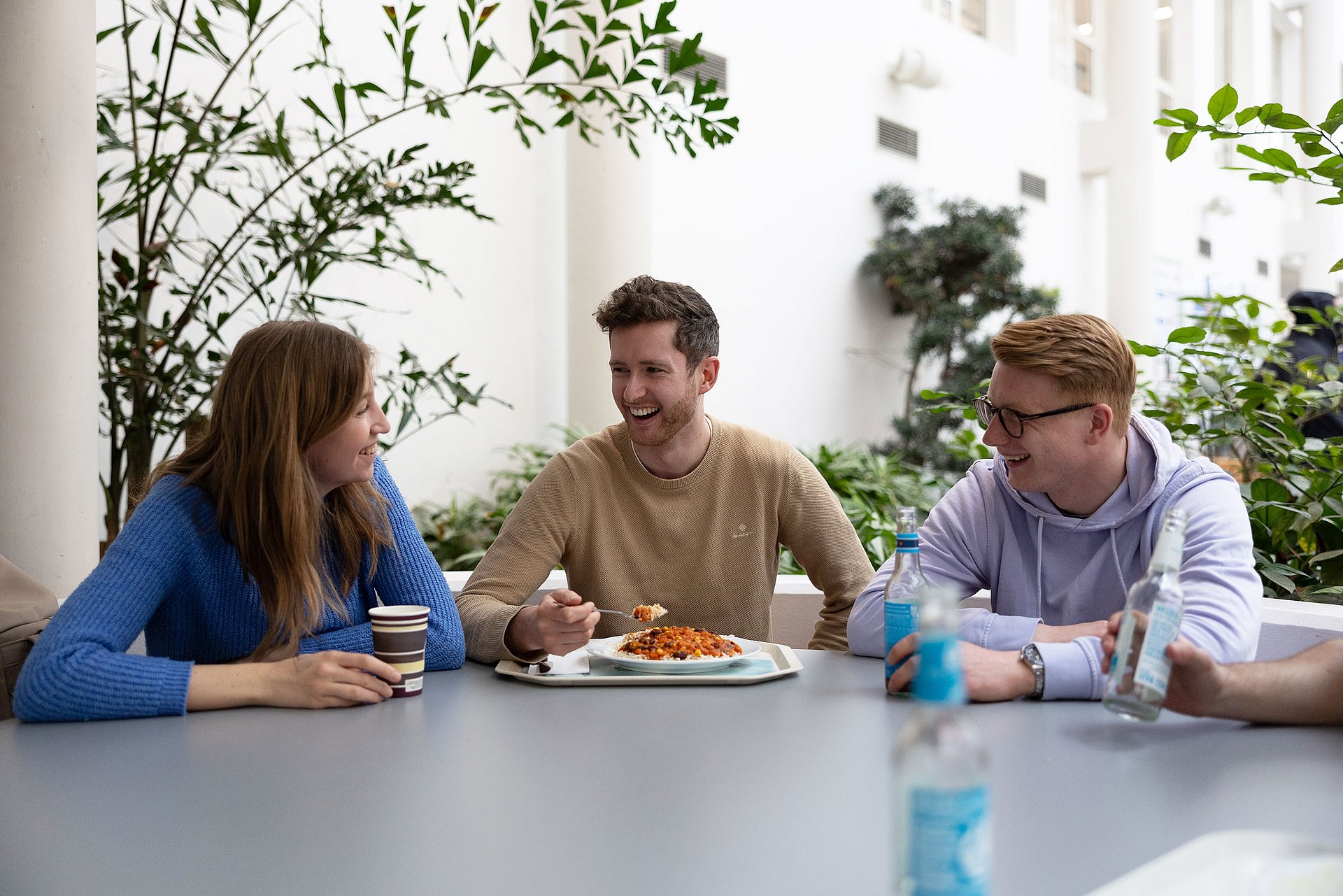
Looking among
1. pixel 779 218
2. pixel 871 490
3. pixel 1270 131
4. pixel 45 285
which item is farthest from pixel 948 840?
pixel 779 218

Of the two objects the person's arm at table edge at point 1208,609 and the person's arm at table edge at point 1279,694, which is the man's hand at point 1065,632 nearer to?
the person's arm at table edge at point 1208,609

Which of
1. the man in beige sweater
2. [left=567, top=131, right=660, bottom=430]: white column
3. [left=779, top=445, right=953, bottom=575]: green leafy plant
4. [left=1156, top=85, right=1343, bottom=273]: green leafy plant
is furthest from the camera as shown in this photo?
[left=567, top=131, right=660, bottom=430]: white column

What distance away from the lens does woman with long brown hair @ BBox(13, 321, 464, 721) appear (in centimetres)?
153

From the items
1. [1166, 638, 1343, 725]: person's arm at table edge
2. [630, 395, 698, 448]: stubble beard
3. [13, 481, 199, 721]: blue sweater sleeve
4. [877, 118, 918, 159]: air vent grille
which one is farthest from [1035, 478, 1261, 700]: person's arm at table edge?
[877, 118, 918, 159]: air vent grille

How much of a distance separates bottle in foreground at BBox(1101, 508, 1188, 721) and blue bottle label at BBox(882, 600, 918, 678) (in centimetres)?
26

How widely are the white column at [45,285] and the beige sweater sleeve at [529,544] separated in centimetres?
101

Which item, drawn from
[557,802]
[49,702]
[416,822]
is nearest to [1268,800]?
[557,802]

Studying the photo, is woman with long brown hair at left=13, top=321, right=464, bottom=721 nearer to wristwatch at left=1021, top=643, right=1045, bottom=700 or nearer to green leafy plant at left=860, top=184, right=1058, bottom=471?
wristwatch at left=1021, top=643, right=1045, bottom=700

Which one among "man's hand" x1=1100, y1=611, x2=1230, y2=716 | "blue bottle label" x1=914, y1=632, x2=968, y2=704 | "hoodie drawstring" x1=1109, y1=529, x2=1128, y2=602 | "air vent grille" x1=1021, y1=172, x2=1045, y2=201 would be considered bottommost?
"man's hand" x1=1100, y1=611, x2=1230, y2=716

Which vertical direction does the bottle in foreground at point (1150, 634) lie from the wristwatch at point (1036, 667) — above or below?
above

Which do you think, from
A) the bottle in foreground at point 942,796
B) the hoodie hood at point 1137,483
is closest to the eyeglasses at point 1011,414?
the hoodie hood at point 1137,483

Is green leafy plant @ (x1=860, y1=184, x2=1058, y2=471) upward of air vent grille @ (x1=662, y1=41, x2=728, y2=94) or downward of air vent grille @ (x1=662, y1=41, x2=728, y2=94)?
downward

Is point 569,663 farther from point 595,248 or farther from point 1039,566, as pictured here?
point 595,248

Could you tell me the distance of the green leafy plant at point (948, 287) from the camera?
27.3 ft
